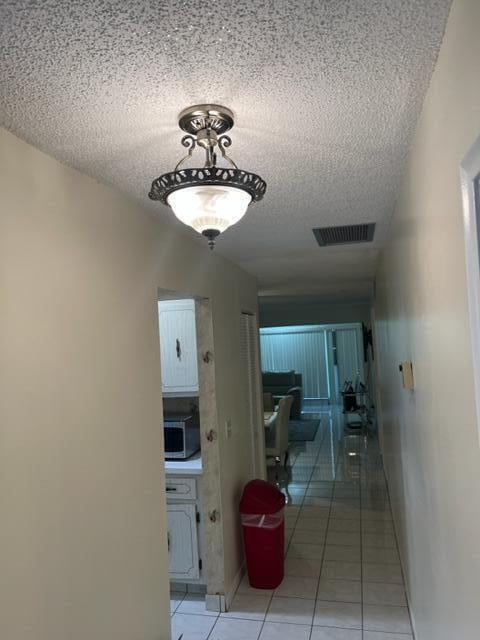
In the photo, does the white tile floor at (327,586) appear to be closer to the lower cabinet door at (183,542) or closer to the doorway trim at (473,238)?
the lower cabinet door at (183,542)

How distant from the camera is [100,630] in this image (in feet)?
5.26

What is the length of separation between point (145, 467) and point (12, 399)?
879 mm

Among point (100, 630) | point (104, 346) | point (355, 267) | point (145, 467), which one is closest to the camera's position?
point (100, 630)

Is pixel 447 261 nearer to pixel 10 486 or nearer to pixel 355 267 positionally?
pixel 10 486

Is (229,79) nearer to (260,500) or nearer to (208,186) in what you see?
(208,186)

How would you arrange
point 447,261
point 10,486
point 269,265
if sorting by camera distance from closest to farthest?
point 447,261, point 10,486, point 269,265

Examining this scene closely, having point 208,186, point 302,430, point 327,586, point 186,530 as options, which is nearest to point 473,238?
point 208,186

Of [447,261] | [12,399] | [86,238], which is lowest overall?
[12,399]

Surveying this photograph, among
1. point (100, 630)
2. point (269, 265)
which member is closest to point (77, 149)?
point (100, 630)

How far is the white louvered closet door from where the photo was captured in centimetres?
396

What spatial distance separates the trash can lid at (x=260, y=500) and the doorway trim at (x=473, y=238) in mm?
2579

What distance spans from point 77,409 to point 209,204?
0.84m

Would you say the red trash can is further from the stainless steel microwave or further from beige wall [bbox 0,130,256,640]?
beige wall [bbox 0,130,256,640]

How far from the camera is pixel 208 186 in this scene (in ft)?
3.99
